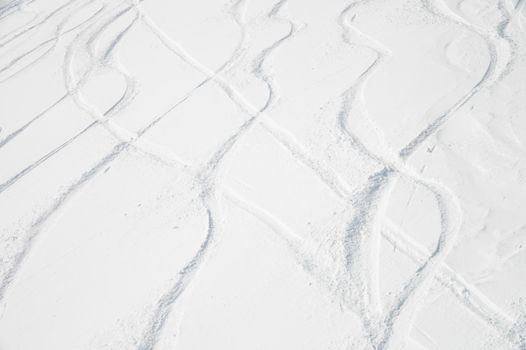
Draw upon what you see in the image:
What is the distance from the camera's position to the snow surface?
171 centimetres

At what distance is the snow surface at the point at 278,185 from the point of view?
1.71m

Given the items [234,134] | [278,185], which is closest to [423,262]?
[278,185]

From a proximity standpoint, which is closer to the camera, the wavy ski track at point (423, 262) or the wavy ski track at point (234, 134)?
the wavy ski track at point (423, 262)

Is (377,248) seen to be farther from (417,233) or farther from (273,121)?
(273,121)

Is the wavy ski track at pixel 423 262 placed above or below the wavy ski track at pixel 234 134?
above

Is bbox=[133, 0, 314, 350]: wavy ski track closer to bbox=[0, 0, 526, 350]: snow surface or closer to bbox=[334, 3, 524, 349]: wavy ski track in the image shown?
bbox=[0, 0, 526, 350]: snow surface

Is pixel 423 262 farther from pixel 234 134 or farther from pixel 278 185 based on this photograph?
pixel 234 134

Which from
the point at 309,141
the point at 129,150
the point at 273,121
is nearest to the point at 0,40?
the point at 129,150

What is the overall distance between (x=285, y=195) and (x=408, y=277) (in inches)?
24.6

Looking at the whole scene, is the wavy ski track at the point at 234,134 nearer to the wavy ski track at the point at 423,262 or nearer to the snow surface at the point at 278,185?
the snow surface at the point at 278,185

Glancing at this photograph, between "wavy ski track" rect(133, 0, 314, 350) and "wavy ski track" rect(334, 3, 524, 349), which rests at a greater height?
"wavy ski track" rect(334, 3, 524, 349)

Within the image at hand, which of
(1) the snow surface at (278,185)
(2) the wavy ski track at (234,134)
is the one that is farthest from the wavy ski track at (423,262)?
(2) the wavy ski track at (234,134)

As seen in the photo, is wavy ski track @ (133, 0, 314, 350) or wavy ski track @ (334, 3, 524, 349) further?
wavy ski track @ (133, 0, 314, 350)

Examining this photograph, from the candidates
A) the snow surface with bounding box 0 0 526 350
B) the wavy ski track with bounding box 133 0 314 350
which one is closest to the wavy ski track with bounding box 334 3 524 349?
the snow surface with bounding box 0 0 526 350
